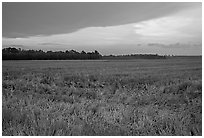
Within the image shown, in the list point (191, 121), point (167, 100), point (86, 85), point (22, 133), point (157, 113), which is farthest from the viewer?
point (86, 85)

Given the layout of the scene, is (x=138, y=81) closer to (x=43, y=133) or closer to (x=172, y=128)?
(x=172, y=128)

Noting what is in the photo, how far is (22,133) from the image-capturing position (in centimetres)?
312

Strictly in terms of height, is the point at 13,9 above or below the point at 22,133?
above

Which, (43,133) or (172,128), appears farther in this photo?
(172,128)

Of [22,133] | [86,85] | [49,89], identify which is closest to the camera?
[22,133]

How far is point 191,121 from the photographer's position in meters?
3.91

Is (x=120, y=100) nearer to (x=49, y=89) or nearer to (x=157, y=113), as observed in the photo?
(x=157, y=113)

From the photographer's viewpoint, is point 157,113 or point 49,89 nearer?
point 157,113

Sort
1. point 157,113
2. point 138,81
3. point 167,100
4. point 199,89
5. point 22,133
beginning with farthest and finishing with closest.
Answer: point 138,81 → point 199,89 → point 167,100 → point 157,113 → point 22,133

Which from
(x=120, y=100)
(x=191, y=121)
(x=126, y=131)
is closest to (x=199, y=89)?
(x=120, y=100)

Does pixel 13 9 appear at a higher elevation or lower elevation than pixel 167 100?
higher

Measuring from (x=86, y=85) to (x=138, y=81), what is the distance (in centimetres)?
262

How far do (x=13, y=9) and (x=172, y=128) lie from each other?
3.97 meters

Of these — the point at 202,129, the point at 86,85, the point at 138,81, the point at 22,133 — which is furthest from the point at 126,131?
the point at 138,81
